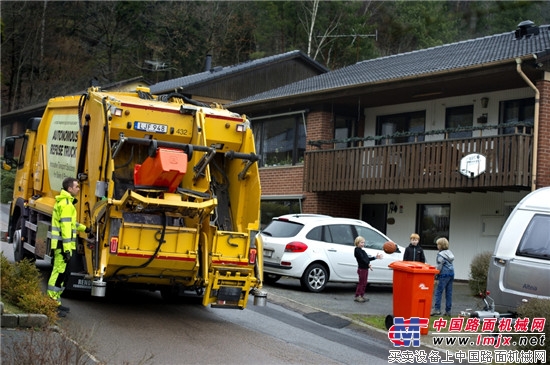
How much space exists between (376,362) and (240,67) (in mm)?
29620

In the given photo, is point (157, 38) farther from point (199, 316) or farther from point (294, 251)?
point (199, 316)

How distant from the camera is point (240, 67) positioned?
1528 inches

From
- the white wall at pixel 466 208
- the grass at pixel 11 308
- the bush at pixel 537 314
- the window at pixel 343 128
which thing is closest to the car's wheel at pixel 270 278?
the white wall at pixel 466 208

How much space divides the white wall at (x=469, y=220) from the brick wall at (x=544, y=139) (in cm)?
160

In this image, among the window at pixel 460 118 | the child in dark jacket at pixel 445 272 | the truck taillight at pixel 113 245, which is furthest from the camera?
the window at pixel 460 118

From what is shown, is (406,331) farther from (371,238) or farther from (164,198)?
(371,238)

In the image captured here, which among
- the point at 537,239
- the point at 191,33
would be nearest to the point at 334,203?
the point at 537,239

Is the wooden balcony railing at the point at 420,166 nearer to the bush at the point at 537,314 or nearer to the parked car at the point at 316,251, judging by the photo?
the parked car at the point at 316,251

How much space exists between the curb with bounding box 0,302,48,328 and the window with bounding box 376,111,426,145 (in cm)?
1485

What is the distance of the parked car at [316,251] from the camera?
16172 millimetres

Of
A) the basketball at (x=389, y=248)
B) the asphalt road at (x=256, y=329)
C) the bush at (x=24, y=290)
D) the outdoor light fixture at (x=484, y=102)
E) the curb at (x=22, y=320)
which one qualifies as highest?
the outdoor light fixture at (x=484, y=102)

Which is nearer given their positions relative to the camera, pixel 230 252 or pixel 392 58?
pixel 230 252

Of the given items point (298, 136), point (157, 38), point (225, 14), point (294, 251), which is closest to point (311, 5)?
point (225, 14)

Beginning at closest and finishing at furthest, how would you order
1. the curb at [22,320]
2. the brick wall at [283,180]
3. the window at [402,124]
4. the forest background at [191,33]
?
the curb at [22,320] < the window at [402,124] < the brick wall at [283,180] < the forest background at [191,33]
